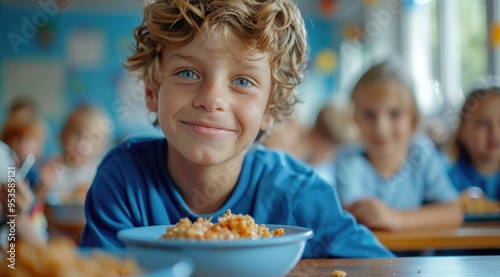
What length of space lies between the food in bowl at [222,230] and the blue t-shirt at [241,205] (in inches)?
12.1

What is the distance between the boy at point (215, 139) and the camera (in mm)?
988

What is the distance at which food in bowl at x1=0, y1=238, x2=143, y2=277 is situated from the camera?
0.49 metres

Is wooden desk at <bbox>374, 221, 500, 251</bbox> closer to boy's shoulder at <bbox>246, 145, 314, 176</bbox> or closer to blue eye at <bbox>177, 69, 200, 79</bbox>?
boy's shoulder at <bbox>246, 145, 314, 176</bbox>

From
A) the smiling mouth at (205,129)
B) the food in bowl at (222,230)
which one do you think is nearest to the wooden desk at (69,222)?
the smiling mouth at (205,129)

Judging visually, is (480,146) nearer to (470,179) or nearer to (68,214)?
(470,179)

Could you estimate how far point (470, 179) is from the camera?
2.57 meters

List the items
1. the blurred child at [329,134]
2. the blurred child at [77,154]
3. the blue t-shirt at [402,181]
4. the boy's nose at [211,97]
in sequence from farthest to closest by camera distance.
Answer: the blurred child at [329,134]
the blurred child at [77,154]
the blue t-shirt at [402,181]
the boy's nose at [211,97]

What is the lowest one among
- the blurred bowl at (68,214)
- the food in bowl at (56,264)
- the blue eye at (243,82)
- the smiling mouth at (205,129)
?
the blurred bowl at (68,214)

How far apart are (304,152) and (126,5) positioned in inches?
201

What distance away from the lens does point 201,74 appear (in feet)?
3.20

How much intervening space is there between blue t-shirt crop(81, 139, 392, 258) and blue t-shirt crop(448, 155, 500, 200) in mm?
1624

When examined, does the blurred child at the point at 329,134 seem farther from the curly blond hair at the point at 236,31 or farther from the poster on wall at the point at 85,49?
the poster on wall at the point at 85,49

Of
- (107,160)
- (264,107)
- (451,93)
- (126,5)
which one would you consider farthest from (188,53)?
(126,5)

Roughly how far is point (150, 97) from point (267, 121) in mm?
231
